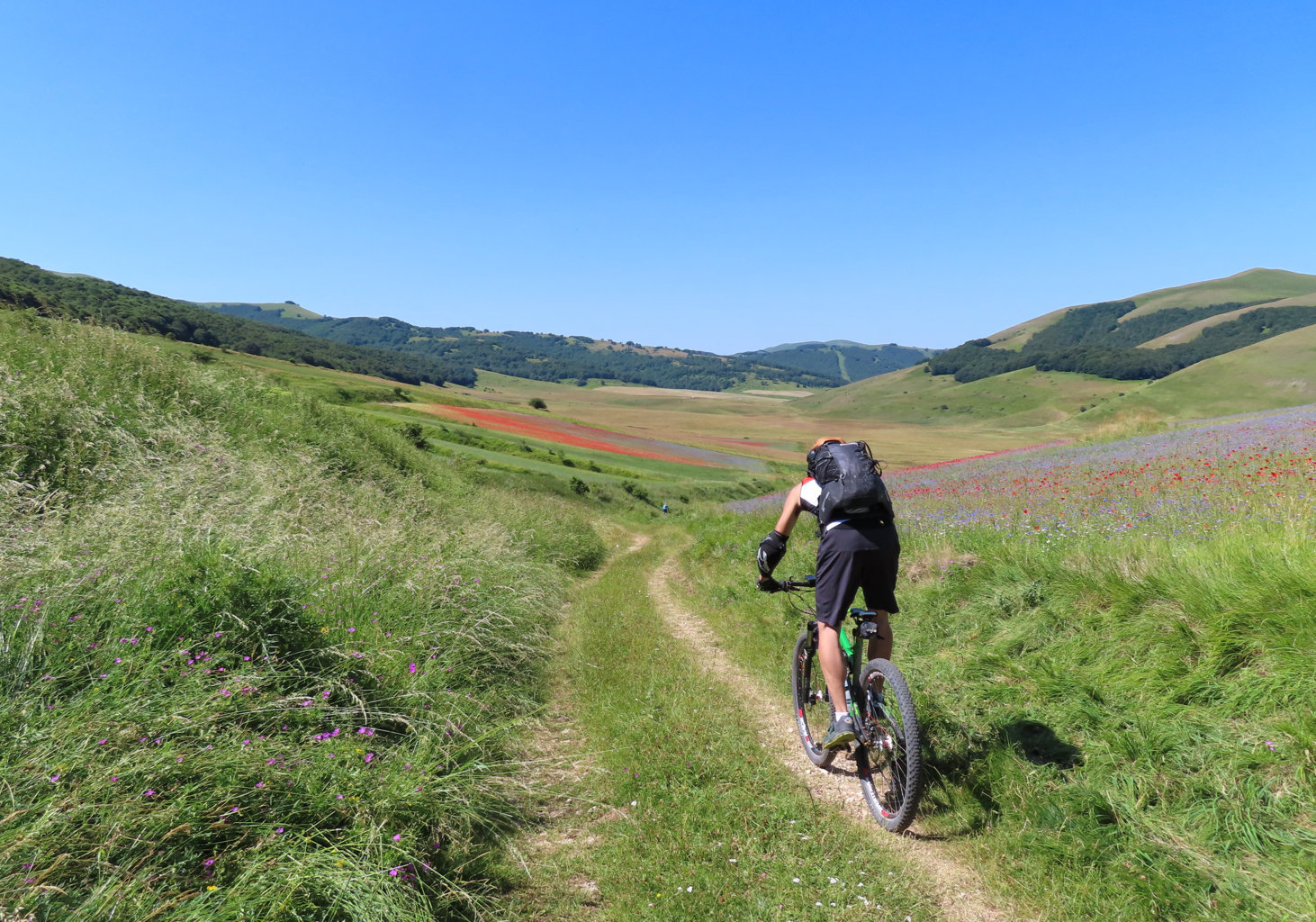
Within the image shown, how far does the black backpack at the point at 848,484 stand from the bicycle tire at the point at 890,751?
3.50 ft

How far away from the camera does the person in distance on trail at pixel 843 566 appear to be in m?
4.29

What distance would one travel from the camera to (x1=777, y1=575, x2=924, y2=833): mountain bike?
149 inches

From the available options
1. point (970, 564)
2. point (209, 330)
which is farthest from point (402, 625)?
point (209, 330)

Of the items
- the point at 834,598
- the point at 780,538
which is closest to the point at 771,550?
the point at 780,538

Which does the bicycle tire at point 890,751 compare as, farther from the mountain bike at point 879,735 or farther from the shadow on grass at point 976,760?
the shadow on grass at point 976,760

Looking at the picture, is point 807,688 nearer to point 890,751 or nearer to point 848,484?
point 890,751

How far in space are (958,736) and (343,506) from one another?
369 inches

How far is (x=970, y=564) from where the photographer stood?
24.9 ft

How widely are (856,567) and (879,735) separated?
1.19 m

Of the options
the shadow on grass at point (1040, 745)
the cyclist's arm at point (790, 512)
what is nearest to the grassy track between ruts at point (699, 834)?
the shadow on grass at point (1040, 745)

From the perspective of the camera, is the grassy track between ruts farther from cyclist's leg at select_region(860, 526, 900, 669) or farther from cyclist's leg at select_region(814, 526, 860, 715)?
cyclist's leg at select_region(860, 526, 900, 669)

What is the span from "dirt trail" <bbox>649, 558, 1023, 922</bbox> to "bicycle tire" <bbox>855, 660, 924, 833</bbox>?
0.12 meters

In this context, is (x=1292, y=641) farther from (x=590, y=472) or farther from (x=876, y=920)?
(x=590, y=472)

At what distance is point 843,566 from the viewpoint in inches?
169
